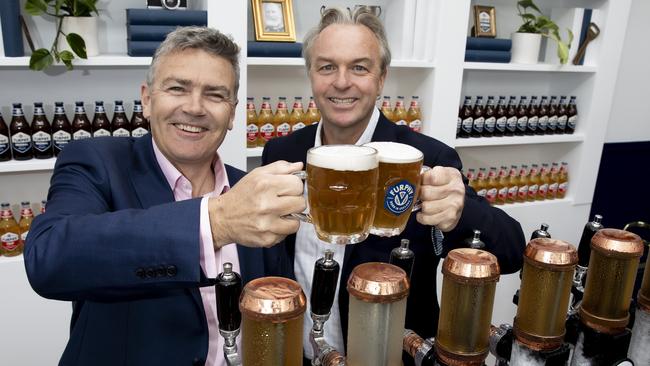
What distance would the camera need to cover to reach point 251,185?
709 mm

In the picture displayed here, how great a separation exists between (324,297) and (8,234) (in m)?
1.82

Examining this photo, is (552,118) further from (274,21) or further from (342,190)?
(342,190)

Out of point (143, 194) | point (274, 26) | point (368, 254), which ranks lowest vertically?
point (368, 254)

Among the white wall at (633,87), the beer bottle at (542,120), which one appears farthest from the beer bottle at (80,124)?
the white wall at (633,87)

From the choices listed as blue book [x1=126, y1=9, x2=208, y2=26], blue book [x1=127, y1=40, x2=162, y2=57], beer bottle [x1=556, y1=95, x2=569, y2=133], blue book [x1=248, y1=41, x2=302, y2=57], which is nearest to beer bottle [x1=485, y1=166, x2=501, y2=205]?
beer bottle [x1=556, y1=95, x2=569, y2=133]

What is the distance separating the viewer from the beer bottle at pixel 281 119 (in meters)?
2.41

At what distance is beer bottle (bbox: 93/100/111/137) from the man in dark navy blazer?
78 centimetres

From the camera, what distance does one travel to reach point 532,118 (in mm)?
2992

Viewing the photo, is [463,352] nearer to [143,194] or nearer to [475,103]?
[143,194]

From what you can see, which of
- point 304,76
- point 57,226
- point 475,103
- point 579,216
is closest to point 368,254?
point 57,226

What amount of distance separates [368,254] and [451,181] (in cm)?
40

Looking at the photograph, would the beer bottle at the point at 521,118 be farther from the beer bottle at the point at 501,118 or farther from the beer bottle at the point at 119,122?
the beer bottle at the point at 119,122

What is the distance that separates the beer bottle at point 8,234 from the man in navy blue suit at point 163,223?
1.10m

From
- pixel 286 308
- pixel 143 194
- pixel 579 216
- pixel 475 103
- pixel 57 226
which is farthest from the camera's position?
pixel 579 216
